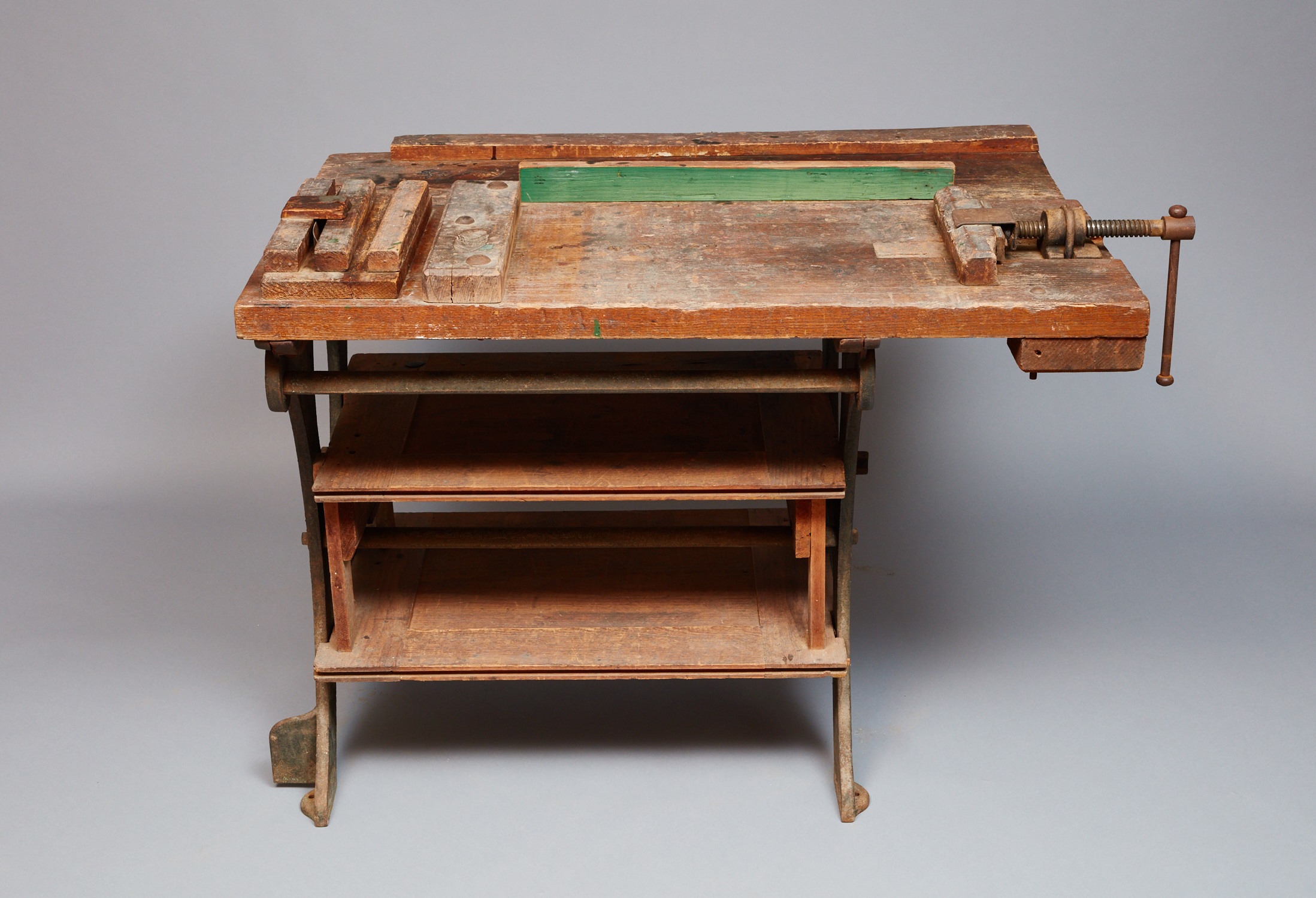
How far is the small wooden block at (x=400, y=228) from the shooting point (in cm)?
323

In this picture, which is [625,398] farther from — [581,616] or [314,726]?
[314,726]

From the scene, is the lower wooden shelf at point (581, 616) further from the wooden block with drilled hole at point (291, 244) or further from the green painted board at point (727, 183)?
the wooden block with drilled hole at point (291, 244)

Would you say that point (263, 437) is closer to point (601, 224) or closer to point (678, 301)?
point (601, 224)

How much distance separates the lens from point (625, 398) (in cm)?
396

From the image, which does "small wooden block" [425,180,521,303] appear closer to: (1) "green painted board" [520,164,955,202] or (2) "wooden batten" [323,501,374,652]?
(1) "green painted board" [520,164,955,202]

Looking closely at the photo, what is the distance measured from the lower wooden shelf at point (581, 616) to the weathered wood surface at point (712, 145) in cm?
97

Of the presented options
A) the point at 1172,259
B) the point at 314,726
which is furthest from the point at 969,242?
the point at 314,726

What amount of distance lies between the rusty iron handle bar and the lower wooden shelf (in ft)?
2.04

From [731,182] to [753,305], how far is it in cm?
67

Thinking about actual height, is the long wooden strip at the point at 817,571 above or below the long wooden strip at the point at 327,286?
below

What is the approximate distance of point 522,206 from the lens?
12.3ft

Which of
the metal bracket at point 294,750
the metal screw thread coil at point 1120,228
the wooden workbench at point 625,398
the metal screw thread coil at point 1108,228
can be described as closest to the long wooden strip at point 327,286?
the wooden workbench at point 625,398

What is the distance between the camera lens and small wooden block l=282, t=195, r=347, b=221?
11.2 feet

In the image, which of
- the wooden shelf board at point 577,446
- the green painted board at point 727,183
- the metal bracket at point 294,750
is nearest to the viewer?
the wooden shelf board at point 577,446
